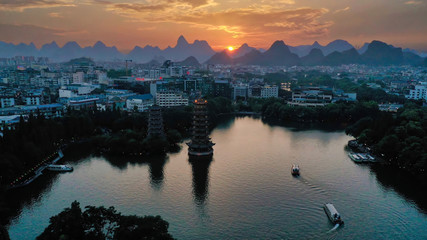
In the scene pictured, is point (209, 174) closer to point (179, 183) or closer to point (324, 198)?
point (179, 183)

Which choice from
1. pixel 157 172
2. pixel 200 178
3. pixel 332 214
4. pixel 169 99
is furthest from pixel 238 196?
pixel 169 99

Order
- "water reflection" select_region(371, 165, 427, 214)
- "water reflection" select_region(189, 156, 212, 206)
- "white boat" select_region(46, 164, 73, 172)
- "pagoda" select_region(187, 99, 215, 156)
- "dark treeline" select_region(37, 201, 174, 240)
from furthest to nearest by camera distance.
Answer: "pagoda" select_region(187, 99, 215, 156) → "white boat" select_region(46, 164, 73, 172) → "water reflection" select_region(189, 156, 212, 206) → "water reflection" select_region(371, 165, 427, 214) → "dark treeline" select_region(37, 201, 174, 240)

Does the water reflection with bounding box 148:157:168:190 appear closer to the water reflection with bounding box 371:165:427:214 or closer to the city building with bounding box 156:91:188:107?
the water reflection with bounding box 371:165:427:214

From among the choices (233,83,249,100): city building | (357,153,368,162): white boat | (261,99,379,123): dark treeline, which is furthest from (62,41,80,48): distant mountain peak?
(357,153,368,162): white boat

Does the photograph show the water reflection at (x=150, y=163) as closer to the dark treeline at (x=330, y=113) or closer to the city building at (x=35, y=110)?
the city building at (x=35, y=110)

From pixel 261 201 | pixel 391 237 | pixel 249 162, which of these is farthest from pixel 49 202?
pixel 391 237

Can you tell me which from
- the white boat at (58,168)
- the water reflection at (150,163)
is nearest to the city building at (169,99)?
the water reflection at (150,163)
